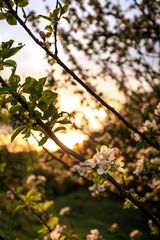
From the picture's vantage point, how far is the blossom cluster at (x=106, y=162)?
7.84 ft

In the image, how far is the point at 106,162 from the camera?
7.98 feet

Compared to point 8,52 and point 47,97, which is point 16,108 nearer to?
point 47,97

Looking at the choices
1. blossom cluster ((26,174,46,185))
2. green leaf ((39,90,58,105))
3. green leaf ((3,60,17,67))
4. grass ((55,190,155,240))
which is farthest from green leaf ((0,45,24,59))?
grass ((55,190,155,240))

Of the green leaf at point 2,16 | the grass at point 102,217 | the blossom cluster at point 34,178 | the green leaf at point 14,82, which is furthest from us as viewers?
the grass at point 102,217

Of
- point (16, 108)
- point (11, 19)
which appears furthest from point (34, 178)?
point (16, 108)

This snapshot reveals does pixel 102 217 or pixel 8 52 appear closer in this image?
pixel 8 52

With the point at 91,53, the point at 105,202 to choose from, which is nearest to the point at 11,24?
the point at 91,53

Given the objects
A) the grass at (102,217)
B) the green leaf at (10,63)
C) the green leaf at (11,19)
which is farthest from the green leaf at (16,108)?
the grass at (102,217)

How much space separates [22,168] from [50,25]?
10609mm

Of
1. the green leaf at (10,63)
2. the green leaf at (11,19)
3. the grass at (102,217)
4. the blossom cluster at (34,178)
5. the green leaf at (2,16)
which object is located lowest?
the green leaf at (10,63)

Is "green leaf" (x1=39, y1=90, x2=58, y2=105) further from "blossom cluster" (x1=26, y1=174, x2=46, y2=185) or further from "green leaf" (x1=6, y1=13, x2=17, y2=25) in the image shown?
"blossom cluster" (x1=26, y1=174, x2=46, y2=185)

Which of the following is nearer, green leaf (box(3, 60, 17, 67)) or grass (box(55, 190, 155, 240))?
green leaf (box(3, 60, 17, 67))

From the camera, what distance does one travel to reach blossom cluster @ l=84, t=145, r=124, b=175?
7.84 ft

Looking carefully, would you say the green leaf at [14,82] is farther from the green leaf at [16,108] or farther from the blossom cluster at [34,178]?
the blossom cluster at [34,178]
